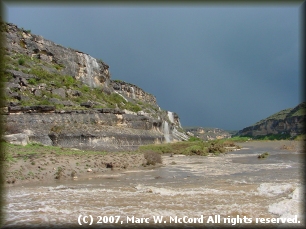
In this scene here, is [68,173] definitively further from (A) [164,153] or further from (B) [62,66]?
(B) [62,66]

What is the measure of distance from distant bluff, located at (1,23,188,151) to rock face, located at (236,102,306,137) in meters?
59.2

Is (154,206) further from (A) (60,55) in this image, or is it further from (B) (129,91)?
(B) (129,91)

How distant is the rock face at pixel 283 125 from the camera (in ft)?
281

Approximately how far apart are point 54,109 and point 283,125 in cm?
9415

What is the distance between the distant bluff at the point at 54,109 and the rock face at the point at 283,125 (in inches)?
2329

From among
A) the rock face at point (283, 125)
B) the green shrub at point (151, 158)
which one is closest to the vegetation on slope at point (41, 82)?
the green shrub at point (151, 158)

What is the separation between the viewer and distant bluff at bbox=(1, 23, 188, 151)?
933 inches

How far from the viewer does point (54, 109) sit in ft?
85.0

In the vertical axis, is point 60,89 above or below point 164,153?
above

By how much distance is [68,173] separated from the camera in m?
13.7

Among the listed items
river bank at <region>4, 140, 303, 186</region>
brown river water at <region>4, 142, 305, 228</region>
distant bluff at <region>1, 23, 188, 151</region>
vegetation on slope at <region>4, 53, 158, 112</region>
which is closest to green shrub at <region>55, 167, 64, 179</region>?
river bank at <region>4, 140, 303, 186</region>

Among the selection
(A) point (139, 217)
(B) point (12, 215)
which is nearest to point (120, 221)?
(A) point (139, 217)

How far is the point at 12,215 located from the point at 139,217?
311 centimetres

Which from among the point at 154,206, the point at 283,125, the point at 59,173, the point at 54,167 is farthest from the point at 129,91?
the point at 154,206
